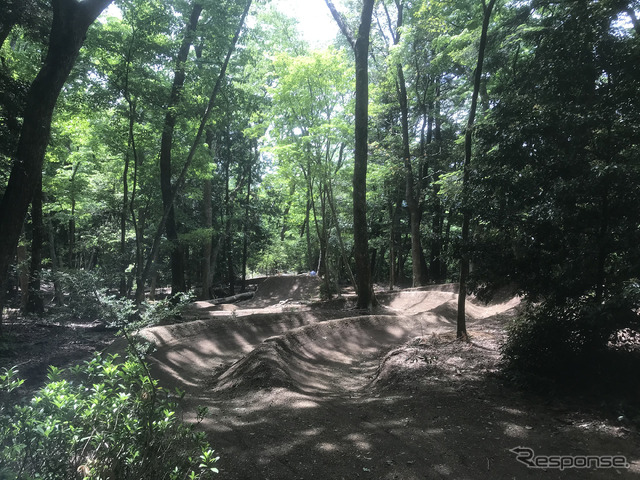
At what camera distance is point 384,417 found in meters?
4.58

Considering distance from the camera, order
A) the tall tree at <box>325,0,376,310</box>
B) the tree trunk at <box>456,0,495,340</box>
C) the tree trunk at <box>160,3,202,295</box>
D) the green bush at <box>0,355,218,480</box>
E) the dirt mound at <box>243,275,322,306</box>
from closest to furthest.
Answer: the green bush at <box>0,355,218,480</box>
the tree trunk at <box>456,0,495,340</box>
the tree trunk at <box>160,3,202,295</box>
the tall tree at <box>325,0,376,310</box>
the dirt mound at <box>243,275,322,306</box>

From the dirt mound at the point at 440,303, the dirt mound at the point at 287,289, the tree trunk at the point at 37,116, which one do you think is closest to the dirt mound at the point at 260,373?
the tree trunk at the point at 37,116

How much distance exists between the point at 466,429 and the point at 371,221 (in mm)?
21559

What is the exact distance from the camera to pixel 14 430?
6.72 ft

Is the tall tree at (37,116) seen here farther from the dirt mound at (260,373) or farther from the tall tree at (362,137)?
the tall tree at (362,137)

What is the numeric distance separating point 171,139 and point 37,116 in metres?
7.96

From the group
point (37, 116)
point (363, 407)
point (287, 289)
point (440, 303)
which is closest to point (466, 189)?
point (363, 407)

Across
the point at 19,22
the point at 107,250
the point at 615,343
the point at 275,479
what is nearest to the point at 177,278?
the point at 107,250

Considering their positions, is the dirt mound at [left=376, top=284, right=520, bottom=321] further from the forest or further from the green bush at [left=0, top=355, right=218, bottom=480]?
the green bush at [left=0, top=355, right=218, bottom=480]

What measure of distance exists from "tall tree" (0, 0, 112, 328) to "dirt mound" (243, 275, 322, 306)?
15.1 metres

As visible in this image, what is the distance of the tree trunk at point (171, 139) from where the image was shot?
11366 mm

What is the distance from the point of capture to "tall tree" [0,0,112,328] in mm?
5914

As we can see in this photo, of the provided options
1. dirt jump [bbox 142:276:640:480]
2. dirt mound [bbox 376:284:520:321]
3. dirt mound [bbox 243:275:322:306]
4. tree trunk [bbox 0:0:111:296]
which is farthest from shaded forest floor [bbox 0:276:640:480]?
dirt mound [bbox 243:275:322:306]

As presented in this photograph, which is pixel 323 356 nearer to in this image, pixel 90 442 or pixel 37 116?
pixel 90 442
